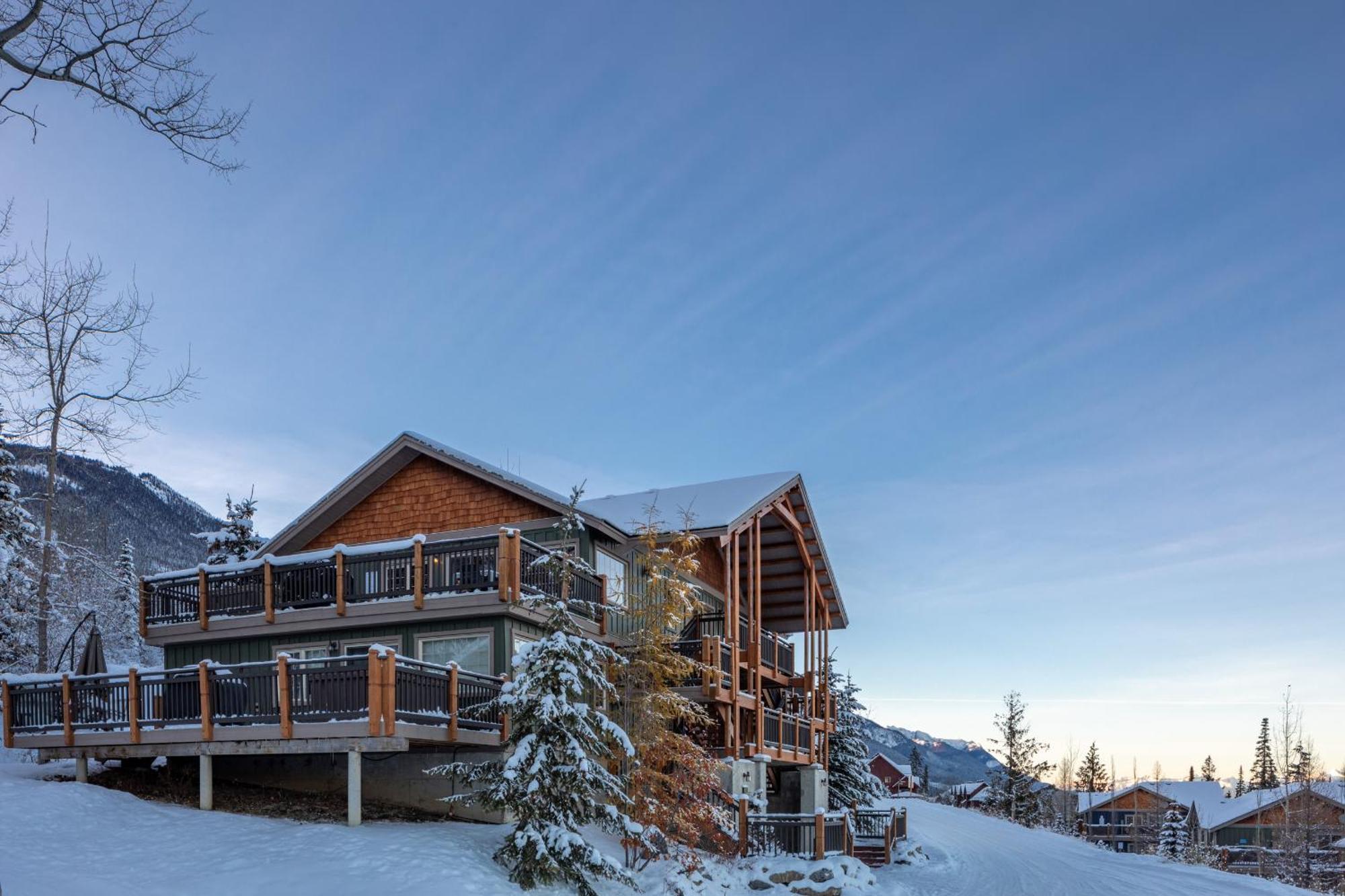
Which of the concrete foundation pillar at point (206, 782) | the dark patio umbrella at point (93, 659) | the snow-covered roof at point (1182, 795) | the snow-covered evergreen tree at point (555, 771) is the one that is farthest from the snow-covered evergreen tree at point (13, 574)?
the snow-covered roof at point (1182, 795)

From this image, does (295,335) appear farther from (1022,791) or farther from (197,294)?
(1022,791)

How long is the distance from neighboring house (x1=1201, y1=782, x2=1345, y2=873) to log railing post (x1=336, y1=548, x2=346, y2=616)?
173ft

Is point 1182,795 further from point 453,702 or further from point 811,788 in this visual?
point 453,702

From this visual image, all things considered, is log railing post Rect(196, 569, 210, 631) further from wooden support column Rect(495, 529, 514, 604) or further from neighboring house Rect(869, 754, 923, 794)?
neighboring house Rect(869, 754, 923, 794)

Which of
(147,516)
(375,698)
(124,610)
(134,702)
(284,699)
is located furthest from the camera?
(147,516)

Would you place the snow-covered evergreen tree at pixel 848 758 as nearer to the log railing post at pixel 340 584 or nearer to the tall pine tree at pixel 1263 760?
the log railing post at pixel 340 584

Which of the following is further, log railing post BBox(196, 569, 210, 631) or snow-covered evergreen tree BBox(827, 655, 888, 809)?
snow-covered evergreen tree BBox(827, 655, 888, 809)

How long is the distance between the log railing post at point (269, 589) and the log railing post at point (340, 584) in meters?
1.57

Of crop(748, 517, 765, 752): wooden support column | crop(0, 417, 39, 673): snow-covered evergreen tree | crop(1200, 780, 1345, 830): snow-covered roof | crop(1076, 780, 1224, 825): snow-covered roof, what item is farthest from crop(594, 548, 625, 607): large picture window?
crop(1076, 780, 1224, 825): snow-covered roof

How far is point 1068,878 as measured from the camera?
25.5 m

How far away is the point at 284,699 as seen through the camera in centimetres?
1591

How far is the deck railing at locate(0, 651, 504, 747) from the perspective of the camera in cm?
1566

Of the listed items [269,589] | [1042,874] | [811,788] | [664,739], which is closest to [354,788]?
[664,739]

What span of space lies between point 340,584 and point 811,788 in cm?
1688
